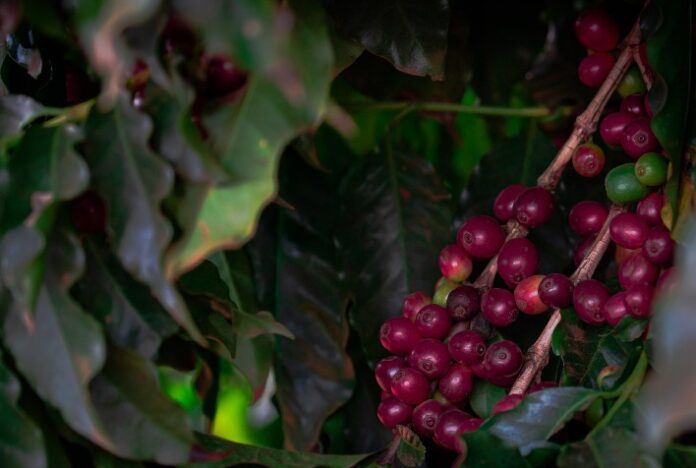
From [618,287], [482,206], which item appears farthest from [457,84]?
[618,287]

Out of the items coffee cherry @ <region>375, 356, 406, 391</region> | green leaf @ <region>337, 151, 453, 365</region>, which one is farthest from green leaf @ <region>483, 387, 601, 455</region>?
green leaf @ <region>337, 151, 453, 365</region>

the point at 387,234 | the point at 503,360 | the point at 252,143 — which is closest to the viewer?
the point at 252,143

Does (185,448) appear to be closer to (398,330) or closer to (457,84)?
(398,330)

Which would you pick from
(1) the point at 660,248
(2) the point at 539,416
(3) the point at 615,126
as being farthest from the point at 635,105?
(2) the point at 539,416

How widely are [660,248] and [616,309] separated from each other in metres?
0.04

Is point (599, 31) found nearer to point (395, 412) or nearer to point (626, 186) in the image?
point (626, 186)

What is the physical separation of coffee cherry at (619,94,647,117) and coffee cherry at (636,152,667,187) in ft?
0.18

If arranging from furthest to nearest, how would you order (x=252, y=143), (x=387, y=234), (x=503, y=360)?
(x=387, y=234), (x=503, y=360), (x=252, y=143)

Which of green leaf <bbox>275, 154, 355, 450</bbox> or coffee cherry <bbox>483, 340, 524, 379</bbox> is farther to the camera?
green leaf <bbox>275, 154, 355, 450</bbox>

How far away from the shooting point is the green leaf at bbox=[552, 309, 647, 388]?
21.4 inches

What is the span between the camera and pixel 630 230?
1.77ft

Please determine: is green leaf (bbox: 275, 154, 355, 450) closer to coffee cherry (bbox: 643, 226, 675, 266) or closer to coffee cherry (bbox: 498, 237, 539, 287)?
coffee cherry (bbox: 498, 237, 539, 287)

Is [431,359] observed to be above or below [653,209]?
below

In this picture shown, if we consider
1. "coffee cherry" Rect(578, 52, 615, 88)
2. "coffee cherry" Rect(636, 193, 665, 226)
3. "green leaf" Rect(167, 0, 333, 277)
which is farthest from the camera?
"coffee cherry" Rect(578, 52, 615, 88)
